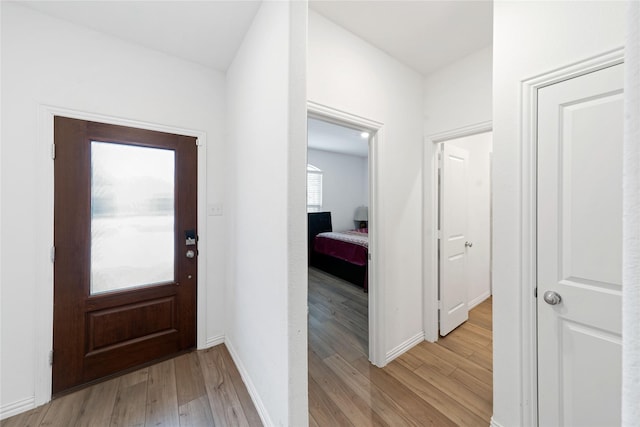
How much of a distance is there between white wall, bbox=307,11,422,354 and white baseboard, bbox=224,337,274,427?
1.11 meters

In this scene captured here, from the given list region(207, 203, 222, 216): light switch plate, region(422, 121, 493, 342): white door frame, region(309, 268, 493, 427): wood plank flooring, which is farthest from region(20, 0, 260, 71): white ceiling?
region(309, 268, 493, 427): wood plank flooring

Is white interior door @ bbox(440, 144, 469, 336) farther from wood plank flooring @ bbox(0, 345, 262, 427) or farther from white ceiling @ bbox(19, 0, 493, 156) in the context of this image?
wood plank flooring @ bbox(0, 345, 262, 427)

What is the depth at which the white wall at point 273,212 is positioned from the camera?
47.8 inches

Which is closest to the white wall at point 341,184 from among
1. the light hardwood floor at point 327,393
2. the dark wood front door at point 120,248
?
the dark wood front door at point 120,248

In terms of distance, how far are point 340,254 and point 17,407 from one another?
3629 millimetres

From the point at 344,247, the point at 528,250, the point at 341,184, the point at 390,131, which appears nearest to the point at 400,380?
the point at 528,250

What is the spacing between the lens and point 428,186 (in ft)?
7.88

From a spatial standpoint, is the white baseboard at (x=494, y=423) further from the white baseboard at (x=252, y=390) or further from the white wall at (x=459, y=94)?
the white wall at (x=459, y=94)

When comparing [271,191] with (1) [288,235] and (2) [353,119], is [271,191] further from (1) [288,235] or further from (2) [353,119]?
(2) [353,119]

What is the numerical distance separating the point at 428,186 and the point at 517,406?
1.70 m

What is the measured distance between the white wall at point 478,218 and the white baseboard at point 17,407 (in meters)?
3.99

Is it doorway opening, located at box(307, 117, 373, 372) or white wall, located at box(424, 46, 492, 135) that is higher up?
white wall, located at box(424, 46, 492, 135)

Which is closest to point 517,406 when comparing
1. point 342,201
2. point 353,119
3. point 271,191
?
point 271,191

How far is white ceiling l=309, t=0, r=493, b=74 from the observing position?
5.56ft
